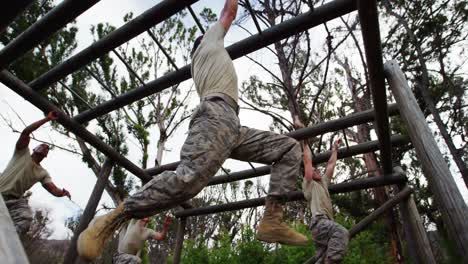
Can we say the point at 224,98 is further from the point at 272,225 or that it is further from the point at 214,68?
the point at 272,225

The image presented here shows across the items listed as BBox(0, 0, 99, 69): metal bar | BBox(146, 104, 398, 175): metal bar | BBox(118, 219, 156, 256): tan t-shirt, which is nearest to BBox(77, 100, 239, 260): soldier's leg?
BBox(0, 0, 99, 69): metal bar

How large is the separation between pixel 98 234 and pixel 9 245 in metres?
1.62

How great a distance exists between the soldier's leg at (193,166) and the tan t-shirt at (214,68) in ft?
0.78

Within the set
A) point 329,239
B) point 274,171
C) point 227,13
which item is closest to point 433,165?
point 274,171

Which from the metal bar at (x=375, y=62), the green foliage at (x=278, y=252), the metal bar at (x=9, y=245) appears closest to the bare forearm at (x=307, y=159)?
the metal bar at (x=375, y=62)

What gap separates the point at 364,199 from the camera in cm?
1194

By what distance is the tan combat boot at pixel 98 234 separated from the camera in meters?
2.12

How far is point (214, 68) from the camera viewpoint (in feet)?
8.57

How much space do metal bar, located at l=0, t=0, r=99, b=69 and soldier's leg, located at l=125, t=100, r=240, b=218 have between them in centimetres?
124

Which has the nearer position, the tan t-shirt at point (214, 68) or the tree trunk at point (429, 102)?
the tan t-shirt at point (214, 68)

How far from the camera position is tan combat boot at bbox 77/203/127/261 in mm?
2121

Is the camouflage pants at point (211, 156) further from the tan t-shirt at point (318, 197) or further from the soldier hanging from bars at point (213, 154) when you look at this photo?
the tan t-shirt at point (318, 197)

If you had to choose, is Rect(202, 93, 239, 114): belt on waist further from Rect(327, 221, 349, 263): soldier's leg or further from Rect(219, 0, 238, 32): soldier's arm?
Rect(327, 221, 349, 263): soldier's leg

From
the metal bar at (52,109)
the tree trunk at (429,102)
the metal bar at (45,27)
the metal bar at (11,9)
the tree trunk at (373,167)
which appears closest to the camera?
the metal bar at (11,9)
